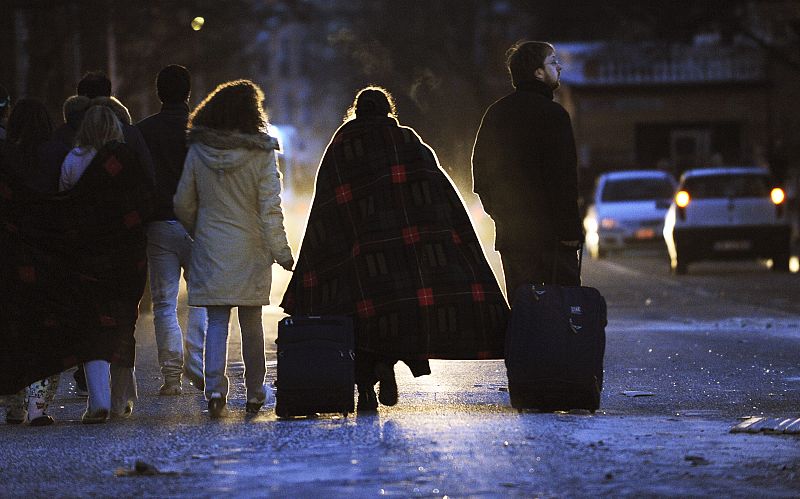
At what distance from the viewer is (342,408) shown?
877cm

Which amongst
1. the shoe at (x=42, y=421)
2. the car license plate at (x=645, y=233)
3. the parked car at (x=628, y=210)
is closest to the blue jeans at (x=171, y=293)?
the shoe at (x=42, y=421)

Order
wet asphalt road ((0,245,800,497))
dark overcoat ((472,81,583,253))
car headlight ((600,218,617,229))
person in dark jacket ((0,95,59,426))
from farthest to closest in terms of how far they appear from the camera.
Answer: car headlight ((600,218,617,229)) < dark overcoat ((472,81,583,253)) < person in dark jacket ((0,95,59,426)) < wet asphalt road ((0,245,800,497))

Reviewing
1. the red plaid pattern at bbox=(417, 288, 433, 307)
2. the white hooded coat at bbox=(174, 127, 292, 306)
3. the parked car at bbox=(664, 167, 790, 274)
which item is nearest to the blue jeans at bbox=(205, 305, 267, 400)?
the white hooded coat at bbox=(174, 127, 292, 306)

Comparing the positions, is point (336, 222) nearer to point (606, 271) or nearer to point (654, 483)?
point (654, 483)

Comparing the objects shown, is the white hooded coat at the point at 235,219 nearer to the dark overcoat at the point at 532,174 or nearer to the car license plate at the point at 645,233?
the dark overcoat at the point at 532,174

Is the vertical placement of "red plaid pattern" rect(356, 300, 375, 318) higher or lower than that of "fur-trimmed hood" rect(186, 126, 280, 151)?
lower

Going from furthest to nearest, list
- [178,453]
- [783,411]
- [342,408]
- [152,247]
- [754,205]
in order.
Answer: [754,205]
[152,247]
[783,411]
[342,408]
[178,453]

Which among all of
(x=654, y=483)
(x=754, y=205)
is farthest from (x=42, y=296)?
(x=754, y=205)

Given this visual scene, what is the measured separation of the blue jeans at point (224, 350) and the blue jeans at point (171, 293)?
1010 millimetres

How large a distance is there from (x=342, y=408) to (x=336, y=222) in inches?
37.9

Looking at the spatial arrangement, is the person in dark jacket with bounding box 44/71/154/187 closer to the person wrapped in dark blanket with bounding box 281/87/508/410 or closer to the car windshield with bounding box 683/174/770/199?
the person wrapped in dark blanket with bounding box 281/87/508/410

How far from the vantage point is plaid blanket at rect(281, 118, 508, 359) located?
9.02 meters

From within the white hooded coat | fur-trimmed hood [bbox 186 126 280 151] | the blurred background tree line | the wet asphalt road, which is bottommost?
the wet asphalt road

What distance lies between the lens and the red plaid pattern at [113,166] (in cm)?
945
